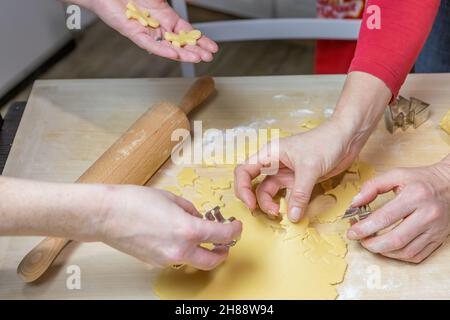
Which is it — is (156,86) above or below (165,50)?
below

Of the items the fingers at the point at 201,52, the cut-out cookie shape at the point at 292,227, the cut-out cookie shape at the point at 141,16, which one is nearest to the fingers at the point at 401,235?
the cut-out cookie shape at the point at 292,227

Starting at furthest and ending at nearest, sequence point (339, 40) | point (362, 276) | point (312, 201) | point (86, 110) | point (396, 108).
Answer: point (339, 40)
point (86, 110)
point (396, 108)
point (312, 201)
point (362, 276)

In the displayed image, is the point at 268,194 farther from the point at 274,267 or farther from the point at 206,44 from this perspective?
the point at 206,44

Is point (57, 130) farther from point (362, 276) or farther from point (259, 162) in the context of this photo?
point (362, 276)

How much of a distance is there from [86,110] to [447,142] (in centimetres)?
78

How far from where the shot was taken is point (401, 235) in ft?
2.91

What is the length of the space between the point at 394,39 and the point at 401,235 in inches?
15.5

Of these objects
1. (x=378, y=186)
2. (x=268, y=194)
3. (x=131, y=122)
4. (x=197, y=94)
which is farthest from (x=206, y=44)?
(x=378, y=186)

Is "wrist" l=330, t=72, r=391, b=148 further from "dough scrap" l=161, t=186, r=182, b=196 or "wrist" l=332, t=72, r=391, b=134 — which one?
"dough scrap" l=161, t=186, r=182, b=196

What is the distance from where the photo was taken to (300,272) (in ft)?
2.96

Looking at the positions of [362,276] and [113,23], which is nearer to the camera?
[362,276]

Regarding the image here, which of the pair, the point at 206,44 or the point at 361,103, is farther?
the point at 206,44

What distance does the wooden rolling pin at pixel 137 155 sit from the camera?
3.04ft

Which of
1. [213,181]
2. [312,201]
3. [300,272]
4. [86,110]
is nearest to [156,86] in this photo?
[86,110]
